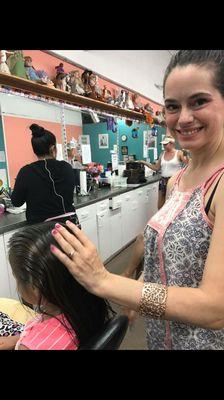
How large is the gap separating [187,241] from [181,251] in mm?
38

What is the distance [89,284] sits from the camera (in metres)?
0.62

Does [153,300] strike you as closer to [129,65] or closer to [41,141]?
[41,141]

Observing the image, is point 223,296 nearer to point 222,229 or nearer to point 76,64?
point 222,229

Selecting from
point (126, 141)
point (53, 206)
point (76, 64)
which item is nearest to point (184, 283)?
point (53, 206)

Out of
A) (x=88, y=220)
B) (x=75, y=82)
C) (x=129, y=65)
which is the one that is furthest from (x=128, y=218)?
(x=129, y=65)

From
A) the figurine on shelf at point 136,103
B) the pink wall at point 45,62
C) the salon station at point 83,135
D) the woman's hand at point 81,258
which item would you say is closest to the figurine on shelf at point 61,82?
the salon station at point 83,135

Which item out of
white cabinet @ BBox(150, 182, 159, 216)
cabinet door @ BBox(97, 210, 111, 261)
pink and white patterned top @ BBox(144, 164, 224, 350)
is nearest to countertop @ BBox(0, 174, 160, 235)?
cabinet door @ BBox(97, 210, 111, 261)

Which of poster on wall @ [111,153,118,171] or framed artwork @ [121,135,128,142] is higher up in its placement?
framed artwork @ [121,135,128,142]

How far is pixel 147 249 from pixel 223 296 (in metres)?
0.32

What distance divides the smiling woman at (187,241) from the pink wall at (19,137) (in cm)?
347

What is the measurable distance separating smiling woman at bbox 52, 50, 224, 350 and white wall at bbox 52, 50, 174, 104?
3.17m

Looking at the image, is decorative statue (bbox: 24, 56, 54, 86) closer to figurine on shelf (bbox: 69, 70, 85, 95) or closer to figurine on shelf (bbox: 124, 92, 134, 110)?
figurine on shelf (bbox: 69, 70, 85, 95)

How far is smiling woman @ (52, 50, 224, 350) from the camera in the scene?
618 millimetres

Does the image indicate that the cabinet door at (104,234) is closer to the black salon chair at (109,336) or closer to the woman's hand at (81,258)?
the black salon chair at (109,336)
